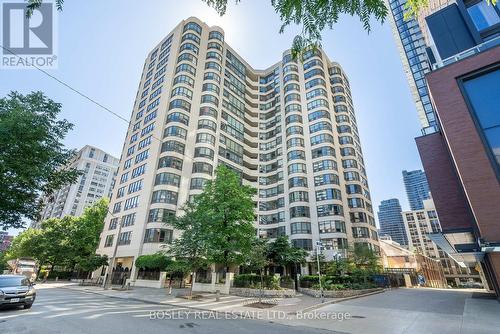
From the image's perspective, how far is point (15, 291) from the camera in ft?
41.4

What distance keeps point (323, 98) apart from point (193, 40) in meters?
32.3

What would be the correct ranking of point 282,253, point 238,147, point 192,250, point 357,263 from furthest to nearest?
point 238,147 → point 357,263 → point 282,253 → point 192,250

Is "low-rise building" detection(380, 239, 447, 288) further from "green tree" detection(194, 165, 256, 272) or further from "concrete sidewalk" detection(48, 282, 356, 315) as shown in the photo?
"green tree" detection(194, 165, 256, 272)

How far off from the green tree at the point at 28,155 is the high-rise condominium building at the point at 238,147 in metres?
27.4

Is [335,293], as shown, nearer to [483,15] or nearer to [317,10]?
[317,10]

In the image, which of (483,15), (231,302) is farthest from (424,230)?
(231,302)

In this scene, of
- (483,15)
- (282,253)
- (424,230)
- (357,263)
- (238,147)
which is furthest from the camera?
(424,230)

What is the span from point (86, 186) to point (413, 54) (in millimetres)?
145488

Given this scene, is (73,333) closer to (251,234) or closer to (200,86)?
(251,234)

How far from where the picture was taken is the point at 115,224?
44.2m

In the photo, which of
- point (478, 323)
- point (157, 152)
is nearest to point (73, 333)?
point (478, 323)

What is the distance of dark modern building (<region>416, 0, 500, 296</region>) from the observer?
13.9 metres

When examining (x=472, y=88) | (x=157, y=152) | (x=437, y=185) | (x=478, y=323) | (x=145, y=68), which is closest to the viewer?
(x=478, y=323)

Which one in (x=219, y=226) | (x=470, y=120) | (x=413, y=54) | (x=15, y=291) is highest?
(x=413, y=54)
